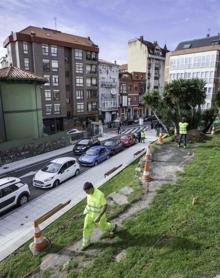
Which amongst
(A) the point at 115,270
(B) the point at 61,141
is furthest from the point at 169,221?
(B) the point at 61,141

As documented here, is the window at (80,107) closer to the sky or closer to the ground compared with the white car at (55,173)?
closer to the sky

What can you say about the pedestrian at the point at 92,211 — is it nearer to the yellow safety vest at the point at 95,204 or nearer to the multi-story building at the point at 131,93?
the yellow safety vest at the point at 95,204

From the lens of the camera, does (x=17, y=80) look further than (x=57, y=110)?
No

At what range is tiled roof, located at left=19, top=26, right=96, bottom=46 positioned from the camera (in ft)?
119

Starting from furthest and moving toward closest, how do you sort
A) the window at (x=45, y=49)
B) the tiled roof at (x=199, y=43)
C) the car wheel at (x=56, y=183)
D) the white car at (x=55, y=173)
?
1. the tiled roof at (x=199, y=43)
2. the window at (x=45, y=49)
3. the car wheel at (x=56, y=183)
4. the white car at (x=55, y=173)

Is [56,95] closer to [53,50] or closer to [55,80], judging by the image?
[55,80]

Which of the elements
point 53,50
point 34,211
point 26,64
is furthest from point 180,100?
point 53,50

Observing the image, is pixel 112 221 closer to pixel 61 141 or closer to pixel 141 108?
pixel 61 141

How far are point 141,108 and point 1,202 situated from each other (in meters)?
50.2

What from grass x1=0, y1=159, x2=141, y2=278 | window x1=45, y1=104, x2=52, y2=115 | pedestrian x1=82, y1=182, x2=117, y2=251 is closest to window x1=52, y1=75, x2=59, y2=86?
window x1=45, y1=104, x2=52, y2=115

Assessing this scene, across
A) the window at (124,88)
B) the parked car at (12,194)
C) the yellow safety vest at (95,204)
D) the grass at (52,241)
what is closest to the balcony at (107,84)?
the window at (124,88)

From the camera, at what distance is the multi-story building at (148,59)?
180ft

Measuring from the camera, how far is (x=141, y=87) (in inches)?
2176

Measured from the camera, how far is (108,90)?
157 ft
